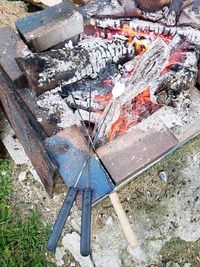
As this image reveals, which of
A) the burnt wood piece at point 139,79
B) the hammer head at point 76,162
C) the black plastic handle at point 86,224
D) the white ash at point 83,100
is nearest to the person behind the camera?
the black plastic handle at point 86,224

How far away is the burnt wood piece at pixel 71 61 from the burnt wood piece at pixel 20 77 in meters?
0.09

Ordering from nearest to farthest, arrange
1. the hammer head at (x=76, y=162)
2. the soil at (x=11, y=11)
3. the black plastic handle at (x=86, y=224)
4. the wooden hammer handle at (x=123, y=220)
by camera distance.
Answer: the black plastic handle at (x=86, y=224), the hammer head at (x=76, y=162), the wooden hammer handle at (x=123, y=220), the soil at (x=11, y=11)

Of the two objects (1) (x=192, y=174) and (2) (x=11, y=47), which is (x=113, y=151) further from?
(2) (x=11, y=47)

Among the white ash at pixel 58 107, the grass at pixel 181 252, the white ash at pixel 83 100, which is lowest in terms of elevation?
the grass at pixel 181 252

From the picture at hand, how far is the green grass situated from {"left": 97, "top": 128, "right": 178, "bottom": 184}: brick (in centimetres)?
80

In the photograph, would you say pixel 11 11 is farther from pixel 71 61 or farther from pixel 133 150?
pixel 133 150

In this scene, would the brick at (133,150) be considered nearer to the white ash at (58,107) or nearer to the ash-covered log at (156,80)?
the ash-covered log at (156,80)

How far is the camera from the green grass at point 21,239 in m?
3.54

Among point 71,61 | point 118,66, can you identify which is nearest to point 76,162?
point 71,61

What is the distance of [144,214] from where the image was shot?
366cm

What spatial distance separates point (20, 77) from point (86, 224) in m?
1.33

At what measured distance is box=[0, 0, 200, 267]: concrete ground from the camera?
3.53 meters

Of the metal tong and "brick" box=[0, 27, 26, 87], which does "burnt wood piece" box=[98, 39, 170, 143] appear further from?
"brick" box=[0, 27, 26, 87]

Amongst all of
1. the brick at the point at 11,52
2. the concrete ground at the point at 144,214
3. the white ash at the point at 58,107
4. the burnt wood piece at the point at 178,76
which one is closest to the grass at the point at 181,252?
the concrete ground at the point at 144,214
